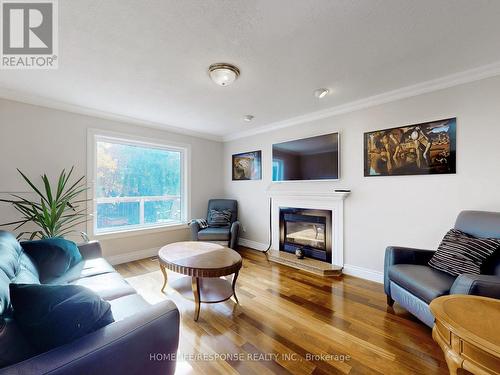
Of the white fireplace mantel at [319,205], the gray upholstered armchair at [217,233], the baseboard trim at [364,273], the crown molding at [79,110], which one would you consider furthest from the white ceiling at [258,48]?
the baseboard trim at [364,273]

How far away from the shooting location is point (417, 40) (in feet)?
5.45

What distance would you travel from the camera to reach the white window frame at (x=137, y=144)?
3.15m

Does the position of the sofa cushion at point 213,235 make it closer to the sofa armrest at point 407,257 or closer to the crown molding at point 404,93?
the crown molding at point 404,93

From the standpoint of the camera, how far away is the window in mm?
3346

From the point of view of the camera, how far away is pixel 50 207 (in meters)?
2.44

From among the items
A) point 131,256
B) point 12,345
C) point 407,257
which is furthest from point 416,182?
point 131,256

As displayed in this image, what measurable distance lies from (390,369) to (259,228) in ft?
9.36

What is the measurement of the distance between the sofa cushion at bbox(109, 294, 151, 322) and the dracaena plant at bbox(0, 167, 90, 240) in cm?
161

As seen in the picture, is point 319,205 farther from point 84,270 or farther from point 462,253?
point 84,270

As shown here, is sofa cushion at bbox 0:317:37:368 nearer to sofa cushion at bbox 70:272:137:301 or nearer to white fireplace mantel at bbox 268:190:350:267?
sofa cushion at bbox 70:272:137:301

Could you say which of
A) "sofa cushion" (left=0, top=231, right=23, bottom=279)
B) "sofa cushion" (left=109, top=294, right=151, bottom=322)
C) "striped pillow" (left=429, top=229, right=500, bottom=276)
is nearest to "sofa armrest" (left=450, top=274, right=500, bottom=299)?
"striped pillow" (left=429, top=229, right=500, bottom=276)

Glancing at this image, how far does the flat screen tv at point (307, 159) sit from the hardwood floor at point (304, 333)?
155 cm

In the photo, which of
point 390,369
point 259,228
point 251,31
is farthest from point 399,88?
point 259,228

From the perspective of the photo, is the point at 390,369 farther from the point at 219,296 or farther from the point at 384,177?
the point at 384,177
